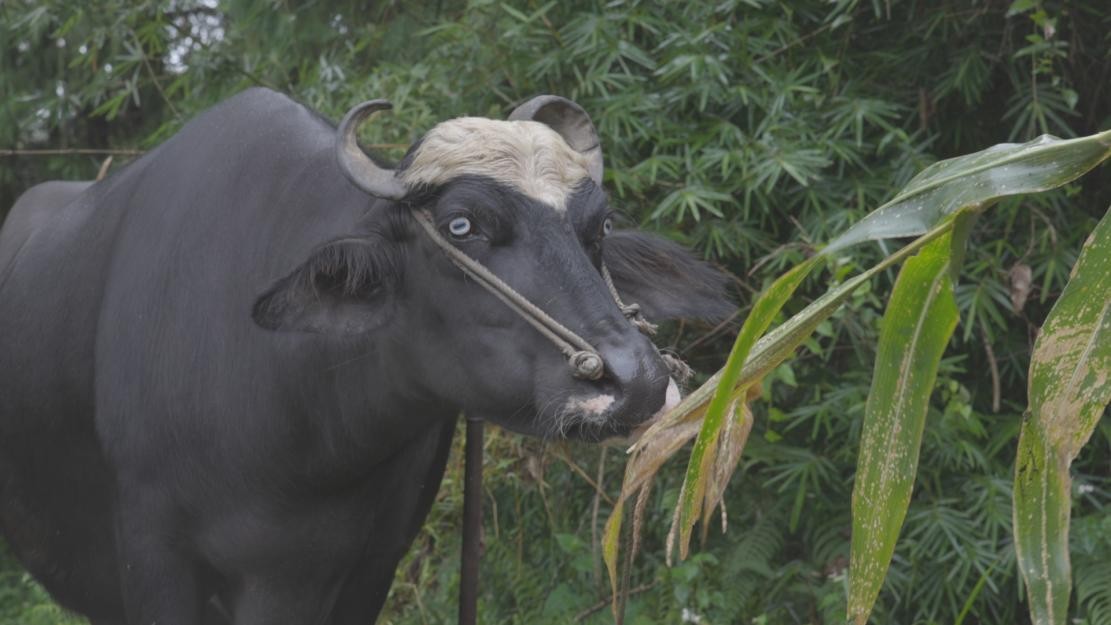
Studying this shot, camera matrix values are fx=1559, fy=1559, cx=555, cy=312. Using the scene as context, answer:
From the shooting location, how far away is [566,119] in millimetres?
3262

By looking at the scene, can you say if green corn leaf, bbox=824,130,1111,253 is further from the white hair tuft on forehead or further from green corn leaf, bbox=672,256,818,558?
the white hair tuft on forehead

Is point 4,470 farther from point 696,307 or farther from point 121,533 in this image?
point 696,307

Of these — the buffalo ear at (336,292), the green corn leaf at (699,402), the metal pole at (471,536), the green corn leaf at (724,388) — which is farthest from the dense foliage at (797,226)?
the green corn leaf at (724,388)

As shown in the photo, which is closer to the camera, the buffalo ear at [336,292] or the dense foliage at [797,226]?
the buffalo ear at [336,292]

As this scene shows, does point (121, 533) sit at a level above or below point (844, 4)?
below

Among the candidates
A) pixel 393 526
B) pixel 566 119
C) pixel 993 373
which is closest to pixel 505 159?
pixel 566 119

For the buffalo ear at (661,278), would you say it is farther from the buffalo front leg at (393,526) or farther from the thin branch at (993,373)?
the thin branch at (993,373)

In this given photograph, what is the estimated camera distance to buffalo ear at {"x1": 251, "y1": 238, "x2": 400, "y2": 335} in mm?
2938

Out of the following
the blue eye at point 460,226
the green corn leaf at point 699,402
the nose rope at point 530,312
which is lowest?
the nose rope at point 530,312

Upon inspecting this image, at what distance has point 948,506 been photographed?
438cm

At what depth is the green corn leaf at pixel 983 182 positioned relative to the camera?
1721 millimetres

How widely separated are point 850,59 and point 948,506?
1.40m

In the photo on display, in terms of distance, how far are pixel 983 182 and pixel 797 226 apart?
279cm

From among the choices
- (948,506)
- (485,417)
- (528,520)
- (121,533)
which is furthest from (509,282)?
(528,520)
